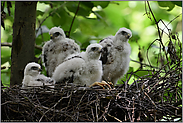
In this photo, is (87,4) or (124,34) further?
(87,4)

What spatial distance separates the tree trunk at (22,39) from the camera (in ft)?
12.1

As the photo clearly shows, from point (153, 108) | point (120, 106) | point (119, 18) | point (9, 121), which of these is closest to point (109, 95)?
point (120, 106)

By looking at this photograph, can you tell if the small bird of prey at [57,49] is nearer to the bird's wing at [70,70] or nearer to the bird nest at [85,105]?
the bird's wing at [70,70]

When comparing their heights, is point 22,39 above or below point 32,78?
above

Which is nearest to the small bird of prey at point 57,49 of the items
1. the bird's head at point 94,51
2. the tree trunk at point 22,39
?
the tree trunk at point 22,39

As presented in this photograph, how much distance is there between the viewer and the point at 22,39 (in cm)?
377

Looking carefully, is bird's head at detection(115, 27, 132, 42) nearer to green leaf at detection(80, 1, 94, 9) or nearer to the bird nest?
green leaf at detection(80, 1, 94, 9)

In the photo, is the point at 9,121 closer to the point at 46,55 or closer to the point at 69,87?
the point at 69,87

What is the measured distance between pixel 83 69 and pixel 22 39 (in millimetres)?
1213

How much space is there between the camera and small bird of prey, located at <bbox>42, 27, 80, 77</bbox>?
→ 3.88 m

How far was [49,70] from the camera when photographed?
4.05 meters

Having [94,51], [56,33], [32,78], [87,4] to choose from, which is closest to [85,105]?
[94,51]

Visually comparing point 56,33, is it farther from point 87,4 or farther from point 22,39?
point 87,4

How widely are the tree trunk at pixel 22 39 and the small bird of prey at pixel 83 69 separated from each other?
71cm
